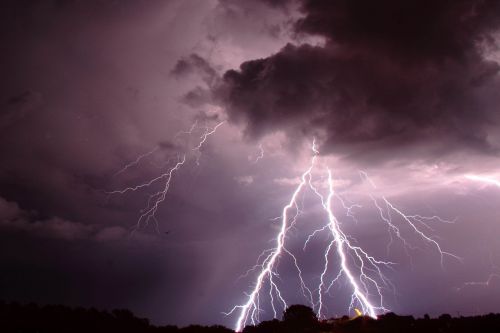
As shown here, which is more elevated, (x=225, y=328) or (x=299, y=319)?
(x=299, y=319)

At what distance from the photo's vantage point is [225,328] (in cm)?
1817

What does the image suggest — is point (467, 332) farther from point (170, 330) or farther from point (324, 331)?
point (170, 330)

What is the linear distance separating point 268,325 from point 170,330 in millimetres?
4154

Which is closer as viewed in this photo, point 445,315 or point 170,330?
point 445,315

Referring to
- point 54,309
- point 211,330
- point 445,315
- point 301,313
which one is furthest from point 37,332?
point 445,315

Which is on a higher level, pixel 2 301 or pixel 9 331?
pixel 2 301

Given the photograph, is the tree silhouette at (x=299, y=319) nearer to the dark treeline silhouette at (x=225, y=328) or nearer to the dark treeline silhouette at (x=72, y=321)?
the dark treeline silhouette at (x=225, y=328)

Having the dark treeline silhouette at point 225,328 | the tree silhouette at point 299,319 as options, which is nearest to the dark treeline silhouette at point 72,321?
the dark treeline silhouette at point 225,328

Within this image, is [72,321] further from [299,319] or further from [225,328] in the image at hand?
[299,319]

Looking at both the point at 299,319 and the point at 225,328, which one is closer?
the point at 299,319

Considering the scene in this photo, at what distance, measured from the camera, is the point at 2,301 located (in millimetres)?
17906

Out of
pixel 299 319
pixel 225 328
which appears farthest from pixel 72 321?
pixel 299 319

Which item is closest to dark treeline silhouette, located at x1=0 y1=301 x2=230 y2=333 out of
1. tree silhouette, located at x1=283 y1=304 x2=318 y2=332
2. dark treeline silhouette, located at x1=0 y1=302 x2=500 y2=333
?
dark treeline silhouette, located at x1=0 y1=302 x2=500 y2=333

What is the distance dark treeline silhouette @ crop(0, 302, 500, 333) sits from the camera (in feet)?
50.2
